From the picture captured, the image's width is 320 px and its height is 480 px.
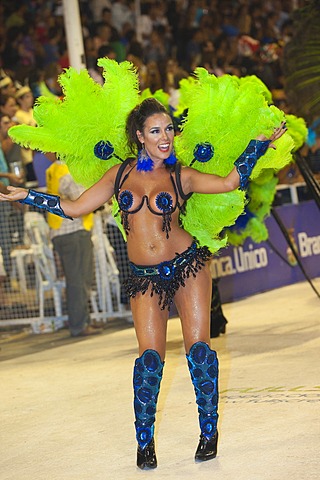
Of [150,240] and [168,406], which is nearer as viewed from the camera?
[150,240]

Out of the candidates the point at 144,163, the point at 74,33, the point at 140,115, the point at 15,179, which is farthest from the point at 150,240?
the point at 74,33

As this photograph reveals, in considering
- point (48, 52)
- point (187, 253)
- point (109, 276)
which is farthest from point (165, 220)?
→ point (48, 52)

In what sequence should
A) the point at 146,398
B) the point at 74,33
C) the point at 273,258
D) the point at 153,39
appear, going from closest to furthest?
1. the point at 146,398
2. the point at 74,33
3. the point at 273,258
4. the point at 153,39

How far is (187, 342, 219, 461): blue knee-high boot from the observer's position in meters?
4.91

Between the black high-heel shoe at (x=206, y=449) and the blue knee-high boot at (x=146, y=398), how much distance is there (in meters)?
0.22

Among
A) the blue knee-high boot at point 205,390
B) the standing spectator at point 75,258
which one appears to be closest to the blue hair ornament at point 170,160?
the blue knee-high boot at point 205,390

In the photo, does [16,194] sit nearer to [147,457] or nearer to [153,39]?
[147,457]

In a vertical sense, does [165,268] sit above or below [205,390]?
above

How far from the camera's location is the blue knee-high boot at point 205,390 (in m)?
4.91

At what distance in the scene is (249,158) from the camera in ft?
16.1

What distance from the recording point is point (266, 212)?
8.88m

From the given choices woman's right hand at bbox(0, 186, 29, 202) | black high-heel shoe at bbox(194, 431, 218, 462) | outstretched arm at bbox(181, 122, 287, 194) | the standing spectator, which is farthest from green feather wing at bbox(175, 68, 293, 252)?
the standing spectator

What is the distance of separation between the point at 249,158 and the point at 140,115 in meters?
0.59

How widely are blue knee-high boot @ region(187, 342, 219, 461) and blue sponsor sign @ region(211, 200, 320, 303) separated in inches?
229
